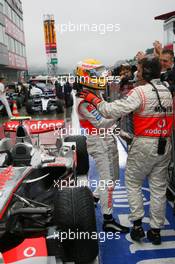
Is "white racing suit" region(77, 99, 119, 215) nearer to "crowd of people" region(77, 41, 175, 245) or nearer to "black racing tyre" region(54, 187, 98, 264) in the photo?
"crowd of people" region(77, 41, 175, 245)

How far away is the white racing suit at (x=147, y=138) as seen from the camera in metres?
2.69

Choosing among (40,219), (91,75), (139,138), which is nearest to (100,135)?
(139,138)

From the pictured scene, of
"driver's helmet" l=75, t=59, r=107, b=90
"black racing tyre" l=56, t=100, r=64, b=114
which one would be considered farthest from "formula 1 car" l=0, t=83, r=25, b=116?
"driver's helmet" l=75, t=59, r=107, b=90

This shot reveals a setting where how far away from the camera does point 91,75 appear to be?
3.01 metres

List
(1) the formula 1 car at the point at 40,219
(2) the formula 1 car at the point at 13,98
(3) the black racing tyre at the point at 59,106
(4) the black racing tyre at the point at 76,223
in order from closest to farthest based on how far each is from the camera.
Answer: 1. (1) the formula 1 car at the point at 40,219
2. (4) the black racing tyre at the point at 76,223
3. (3) the black racing tyre at the point at 59,106
4. (2) the formula 1 car at the point at 13,98

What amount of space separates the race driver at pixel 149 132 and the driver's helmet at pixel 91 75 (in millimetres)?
155

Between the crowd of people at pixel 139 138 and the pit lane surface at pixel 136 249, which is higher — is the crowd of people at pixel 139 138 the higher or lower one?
the higher one

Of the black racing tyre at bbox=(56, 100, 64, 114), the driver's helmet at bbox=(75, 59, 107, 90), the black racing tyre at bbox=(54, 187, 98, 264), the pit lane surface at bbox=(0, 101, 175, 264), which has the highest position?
the driver's helmet at bbox=(75, 59, 107, 90)

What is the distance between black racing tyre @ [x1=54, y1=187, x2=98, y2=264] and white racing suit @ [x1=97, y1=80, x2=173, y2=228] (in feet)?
1.82

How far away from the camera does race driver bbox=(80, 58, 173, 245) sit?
8.83ft

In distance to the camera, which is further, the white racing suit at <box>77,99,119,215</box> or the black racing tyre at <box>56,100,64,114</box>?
the black racing tyre at <box>56,100,64,114</box>

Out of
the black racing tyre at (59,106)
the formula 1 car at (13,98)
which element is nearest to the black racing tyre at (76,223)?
the black racing tyre at (59,106)

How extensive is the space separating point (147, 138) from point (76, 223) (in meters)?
0.91

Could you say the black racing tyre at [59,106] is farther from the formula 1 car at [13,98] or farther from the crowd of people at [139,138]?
the crowd of people at [139,138]
